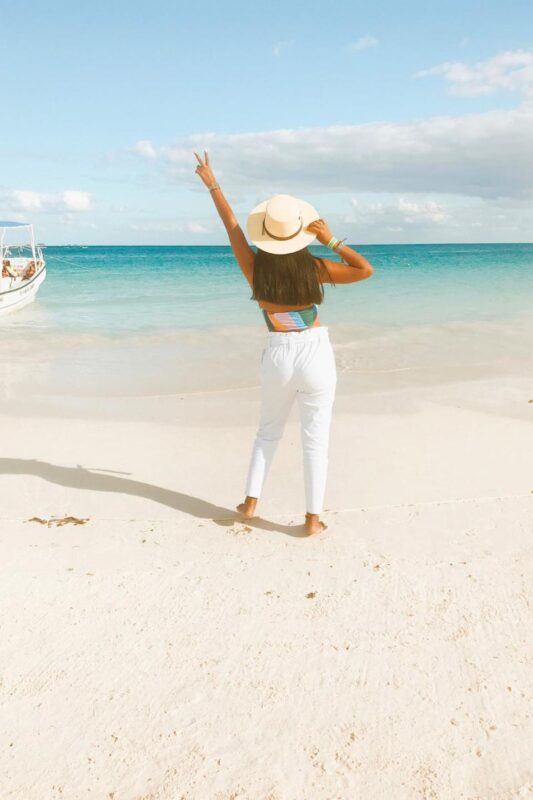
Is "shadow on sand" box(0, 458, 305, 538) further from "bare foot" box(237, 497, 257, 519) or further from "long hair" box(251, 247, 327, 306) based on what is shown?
"long hair" box(251, 247, 327, 306)

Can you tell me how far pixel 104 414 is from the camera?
765 cm

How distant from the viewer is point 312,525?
421cm

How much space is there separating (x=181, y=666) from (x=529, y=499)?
296 cm

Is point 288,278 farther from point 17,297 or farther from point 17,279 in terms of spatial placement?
point 17,279

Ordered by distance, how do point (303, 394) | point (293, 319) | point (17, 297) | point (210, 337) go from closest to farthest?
1. point (293, 319)
2. point (303, 394)
3. point (210, 337)
4. point (17, 297)

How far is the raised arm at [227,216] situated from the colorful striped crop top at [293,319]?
0.26m

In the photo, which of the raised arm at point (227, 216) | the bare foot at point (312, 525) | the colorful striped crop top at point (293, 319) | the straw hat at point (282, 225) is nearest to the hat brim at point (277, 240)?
the straw hat at point (282, 225)

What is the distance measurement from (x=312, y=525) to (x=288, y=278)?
1.61 m

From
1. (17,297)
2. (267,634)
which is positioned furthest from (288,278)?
(17,297)

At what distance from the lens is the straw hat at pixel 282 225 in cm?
348

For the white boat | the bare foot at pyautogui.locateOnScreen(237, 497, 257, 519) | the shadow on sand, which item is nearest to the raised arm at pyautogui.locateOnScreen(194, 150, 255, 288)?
the bare foot at pyautogui.locateOnScreen(237, 497, 257, 519)

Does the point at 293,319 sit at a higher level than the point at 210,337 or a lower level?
higher

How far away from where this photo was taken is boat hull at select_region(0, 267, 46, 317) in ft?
64.5

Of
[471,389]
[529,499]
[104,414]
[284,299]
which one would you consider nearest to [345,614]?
[284,299]
